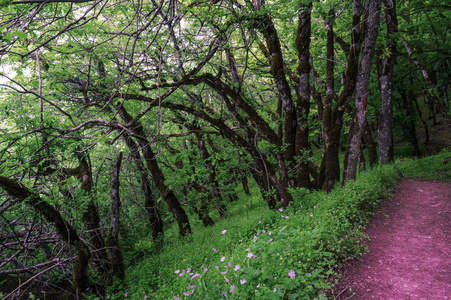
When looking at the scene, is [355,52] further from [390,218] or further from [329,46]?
[390,218]

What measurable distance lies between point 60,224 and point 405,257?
6.01 meters

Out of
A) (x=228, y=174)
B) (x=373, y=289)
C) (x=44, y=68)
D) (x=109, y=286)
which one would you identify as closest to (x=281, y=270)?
(x=373, y=289)

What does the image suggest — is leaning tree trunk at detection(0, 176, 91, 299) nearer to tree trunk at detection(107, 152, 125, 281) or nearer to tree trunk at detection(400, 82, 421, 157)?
tree trunk at detection(107, 152, 125, 281)

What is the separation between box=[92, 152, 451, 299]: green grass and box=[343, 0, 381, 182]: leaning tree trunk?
0.71 meters

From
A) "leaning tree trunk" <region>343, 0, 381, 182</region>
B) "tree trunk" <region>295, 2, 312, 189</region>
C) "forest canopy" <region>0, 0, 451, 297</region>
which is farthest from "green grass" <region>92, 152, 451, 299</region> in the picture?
"forest canopy" <region>0, 0, 451, 297</region>

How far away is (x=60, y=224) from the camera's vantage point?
4.61m

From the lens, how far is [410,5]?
30.2 ft

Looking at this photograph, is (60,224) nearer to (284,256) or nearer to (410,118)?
(284,256)

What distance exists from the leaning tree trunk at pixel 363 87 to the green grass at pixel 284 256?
0.71 metres

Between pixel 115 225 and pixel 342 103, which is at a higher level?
pixel 342 103

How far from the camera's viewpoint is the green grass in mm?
2965

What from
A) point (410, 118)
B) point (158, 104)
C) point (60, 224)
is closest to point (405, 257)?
point (158, 104)

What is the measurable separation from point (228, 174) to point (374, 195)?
571 centimetres

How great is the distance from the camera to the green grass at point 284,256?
9.73ft
